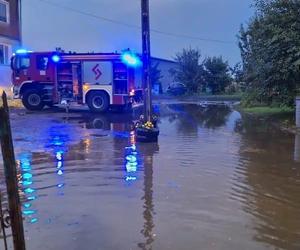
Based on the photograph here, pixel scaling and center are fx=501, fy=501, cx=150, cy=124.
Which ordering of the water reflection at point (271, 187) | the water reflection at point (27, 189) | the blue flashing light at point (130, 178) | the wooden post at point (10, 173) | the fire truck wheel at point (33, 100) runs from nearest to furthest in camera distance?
the wooden post at point (10, 173), the water reflection at point (271, 187), the water reflection at point (27, 189), the blue flashing light at point (130, 178), the fire truck wheel at point (33, 100)

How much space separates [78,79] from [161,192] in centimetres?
1803

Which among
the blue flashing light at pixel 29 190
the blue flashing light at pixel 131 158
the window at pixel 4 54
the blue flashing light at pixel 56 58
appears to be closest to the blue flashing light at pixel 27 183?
the blue flashing light at pixel 29 190

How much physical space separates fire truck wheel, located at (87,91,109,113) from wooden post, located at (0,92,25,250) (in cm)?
2165

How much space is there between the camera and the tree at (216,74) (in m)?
49.9

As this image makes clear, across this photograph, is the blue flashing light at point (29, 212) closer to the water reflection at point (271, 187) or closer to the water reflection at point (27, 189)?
the water reflection at point (27, 189)

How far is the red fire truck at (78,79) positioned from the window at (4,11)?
32.0 ft

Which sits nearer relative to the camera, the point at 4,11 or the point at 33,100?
the point at 33,100

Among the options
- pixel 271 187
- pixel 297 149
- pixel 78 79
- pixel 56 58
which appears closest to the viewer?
pixel 271 187

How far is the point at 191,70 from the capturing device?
1989 inches

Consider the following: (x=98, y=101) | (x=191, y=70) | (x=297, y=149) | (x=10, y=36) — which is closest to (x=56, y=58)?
(x=98, y=101)

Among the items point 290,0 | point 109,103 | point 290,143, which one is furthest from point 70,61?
point 290,143

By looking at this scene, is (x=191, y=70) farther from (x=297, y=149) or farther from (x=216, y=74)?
(x=297, y=149)

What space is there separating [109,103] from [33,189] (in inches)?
667

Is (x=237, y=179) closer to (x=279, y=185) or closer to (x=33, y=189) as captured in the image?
(x=279, y=185)
